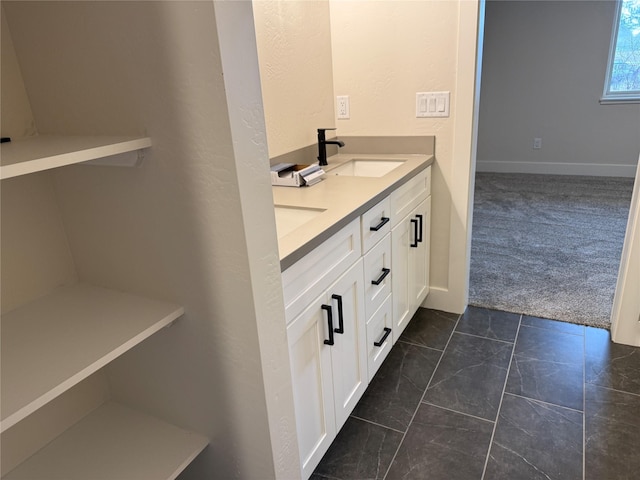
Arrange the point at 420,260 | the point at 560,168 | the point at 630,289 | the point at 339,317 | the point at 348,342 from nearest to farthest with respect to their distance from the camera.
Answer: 1. the point at 339,317
2. the point at 348,342
3. the point at 630,289
4. the point at 420,260
5. the point at 560,168

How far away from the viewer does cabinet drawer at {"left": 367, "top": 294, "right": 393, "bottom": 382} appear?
5.81ft

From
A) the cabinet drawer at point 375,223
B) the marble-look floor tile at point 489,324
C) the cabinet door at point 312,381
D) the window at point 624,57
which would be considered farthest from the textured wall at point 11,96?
the window at point 624,57

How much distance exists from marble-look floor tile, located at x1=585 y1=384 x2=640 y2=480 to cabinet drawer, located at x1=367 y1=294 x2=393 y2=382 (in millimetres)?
777

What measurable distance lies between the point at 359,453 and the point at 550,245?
2415 mm

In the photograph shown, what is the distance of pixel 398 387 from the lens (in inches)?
A: 77.0

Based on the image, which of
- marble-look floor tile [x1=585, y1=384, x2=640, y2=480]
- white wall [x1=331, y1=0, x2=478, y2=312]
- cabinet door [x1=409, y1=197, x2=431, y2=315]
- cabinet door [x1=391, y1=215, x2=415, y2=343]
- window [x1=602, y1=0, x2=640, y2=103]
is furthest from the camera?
window [x1=602, y1=0, x2=640, y2=103]

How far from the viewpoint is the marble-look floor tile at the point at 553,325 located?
2285mm

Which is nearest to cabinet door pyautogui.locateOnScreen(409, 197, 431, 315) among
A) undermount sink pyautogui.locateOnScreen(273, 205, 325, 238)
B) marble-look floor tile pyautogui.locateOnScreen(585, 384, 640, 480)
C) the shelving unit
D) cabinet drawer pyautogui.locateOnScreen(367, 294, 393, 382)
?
cabinet drawer pyautogui.locateOnScreen(367, 294, 393, 382)

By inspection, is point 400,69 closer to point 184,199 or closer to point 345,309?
point 345,309

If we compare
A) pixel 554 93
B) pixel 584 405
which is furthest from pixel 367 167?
pixel 554 93

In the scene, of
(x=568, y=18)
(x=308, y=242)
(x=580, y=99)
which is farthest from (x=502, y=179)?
(x=308, y=242)

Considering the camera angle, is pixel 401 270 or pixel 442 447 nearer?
pixel 442 447

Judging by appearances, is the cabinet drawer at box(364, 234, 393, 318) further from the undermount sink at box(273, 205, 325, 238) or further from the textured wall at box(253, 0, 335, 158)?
the textured wall at box(253, 0, 335, 158)

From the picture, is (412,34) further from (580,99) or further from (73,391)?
(580,99)
